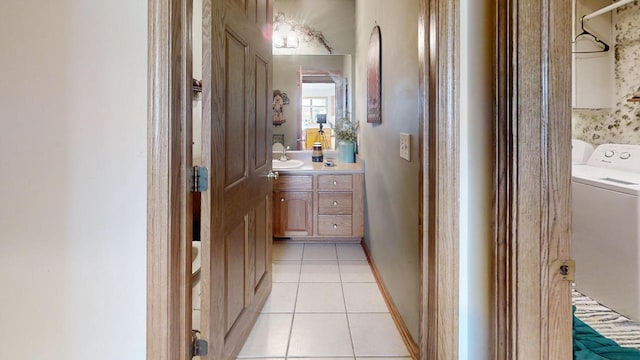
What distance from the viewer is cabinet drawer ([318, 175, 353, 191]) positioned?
3.69m

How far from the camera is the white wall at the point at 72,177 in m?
1.11

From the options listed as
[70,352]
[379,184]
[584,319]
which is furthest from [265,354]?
[584,319]

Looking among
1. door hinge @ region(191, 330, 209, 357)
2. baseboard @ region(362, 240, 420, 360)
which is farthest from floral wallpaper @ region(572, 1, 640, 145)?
door hinge @ region(191, 330, 209, 357)

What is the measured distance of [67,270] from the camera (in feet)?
3.72

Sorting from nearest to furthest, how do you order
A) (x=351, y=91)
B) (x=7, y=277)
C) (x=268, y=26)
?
(x=7, y=277)
(x=268, y=26)
(x=351, y=91)

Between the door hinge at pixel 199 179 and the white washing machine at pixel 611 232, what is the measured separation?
7.24 ft

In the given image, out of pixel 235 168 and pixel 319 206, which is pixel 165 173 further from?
pixel 319 206

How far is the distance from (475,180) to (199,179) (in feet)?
2.94

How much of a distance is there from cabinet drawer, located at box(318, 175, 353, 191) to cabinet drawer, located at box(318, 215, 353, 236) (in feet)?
0.94

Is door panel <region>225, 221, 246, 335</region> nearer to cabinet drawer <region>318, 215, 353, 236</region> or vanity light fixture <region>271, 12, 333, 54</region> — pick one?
cabinet drawer <region>318, 215, 353, 236</region>

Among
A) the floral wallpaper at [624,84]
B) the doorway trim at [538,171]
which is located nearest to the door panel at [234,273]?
the doorway trim at [538,171]

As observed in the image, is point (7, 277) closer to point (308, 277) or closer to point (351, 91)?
point (308, 277)

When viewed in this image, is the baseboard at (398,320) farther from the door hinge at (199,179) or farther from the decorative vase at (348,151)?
the decorative vase at (348,151)

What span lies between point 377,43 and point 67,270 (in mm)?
2268
